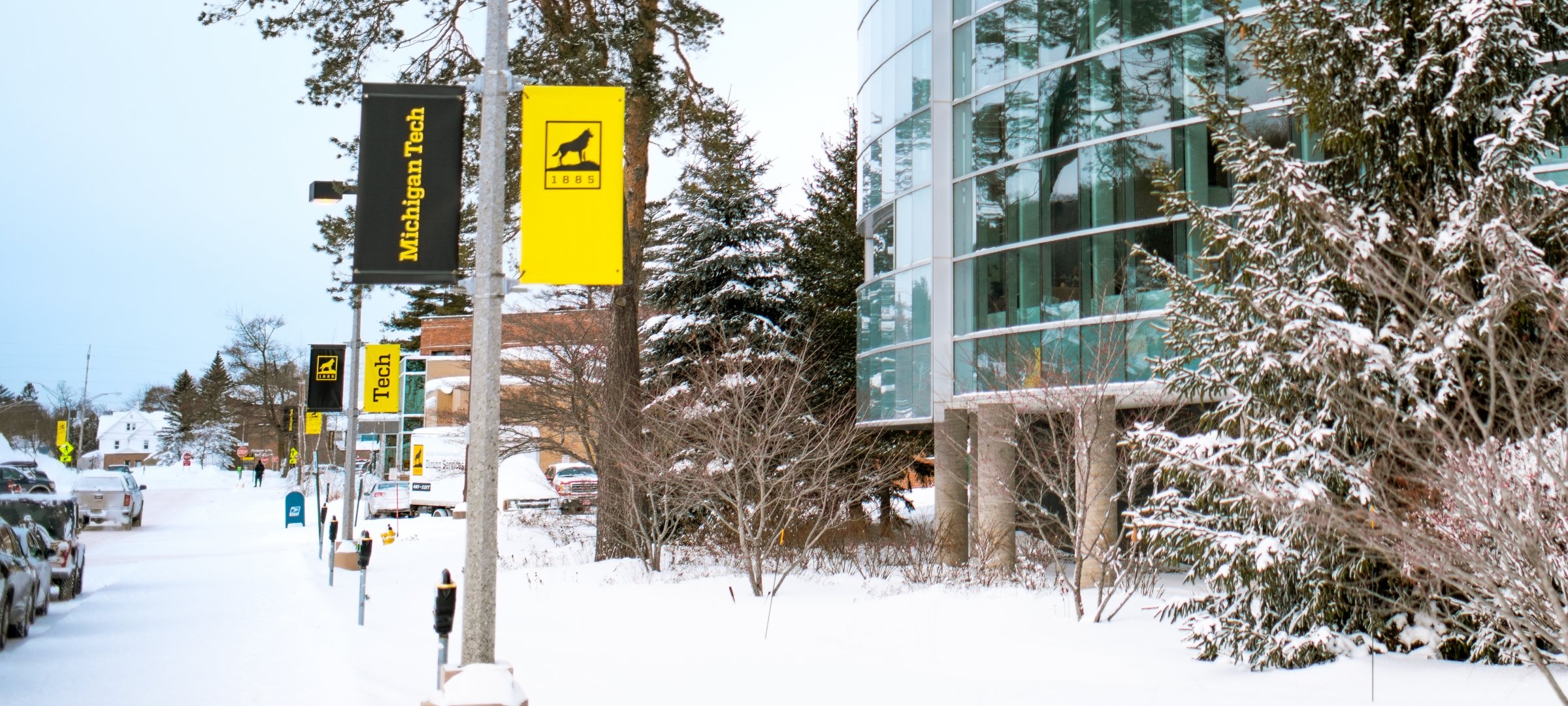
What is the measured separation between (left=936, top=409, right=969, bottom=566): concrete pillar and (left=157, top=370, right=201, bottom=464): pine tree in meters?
91.6

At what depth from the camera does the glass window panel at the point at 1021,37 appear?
2359 centimetres

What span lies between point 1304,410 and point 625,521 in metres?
14.5

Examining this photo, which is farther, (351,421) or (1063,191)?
(351,421)

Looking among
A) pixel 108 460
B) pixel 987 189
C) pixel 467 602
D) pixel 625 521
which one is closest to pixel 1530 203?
pixel 467 602

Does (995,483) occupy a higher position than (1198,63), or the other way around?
(1198,63)

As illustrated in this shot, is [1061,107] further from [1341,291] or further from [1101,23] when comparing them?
[1341,291]

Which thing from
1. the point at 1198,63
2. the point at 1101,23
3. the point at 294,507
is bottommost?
the point at 294,507

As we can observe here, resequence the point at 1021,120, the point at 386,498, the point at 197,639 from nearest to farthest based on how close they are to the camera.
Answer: the point at 197,639
the point at 1021,120
the point at 386,498

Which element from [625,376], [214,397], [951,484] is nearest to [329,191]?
[625,376]

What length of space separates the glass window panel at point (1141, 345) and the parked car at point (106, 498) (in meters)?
28.2

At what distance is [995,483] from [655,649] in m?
10.5

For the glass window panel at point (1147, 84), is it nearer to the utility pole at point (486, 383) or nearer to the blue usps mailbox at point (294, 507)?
the utility pole at point (486, 383)

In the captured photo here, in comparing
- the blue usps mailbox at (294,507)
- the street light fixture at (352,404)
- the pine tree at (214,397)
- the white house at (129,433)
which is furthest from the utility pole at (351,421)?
the white house at (129,433)

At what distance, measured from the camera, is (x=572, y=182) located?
851cm
